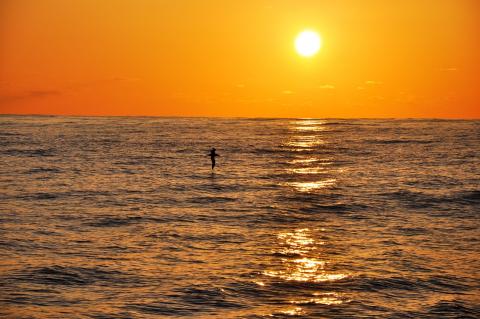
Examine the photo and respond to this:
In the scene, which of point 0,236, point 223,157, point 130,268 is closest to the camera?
point 130,268

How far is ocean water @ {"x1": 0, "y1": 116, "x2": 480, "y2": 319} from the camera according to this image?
2291 centimetres

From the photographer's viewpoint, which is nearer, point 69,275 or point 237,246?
point 69,275

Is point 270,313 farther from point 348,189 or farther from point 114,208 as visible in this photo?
point 348,189

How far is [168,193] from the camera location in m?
51.2

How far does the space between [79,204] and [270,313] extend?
1012 inches

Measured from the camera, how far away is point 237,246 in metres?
31.4

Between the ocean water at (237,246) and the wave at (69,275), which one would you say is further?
the wave at (69,275)

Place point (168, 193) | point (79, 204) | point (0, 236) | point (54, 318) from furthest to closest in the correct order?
point (168, 193) → point (79, 204) → point (0, 236) → point (54, 318)

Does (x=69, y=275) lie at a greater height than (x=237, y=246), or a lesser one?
lesser

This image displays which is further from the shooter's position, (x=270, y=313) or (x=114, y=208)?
(x=114, y=208)

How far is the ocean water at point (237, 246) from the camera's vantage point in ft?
75.2

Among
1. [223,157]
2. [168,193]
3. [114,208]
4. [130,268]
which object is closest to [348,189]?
[168,193]

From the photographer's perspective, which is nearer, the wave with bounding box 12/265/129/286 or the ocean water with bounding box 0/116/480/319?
the ocean water with bounding box 0/116/480/319

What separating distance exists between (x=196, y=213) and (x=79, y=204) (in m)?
9.13
